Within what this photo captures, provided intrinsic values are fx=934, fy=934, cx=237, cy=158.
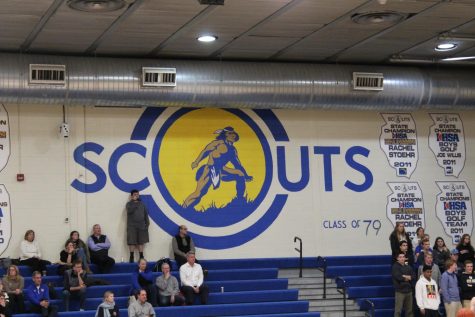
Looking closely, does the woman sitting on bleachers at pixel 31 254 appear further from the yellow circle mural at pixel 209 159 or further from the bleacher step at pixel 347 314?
the bleacher step at pixel 347 314

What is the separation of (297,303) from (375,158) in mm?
4375

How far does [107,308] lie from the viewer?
15.8m

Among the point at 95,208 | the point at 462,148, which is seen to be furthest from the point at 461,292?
the point at 95,208

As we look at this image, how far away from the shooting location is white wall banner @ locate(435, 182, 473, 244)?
20672 millimetres

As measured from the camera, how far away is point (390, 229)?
66.6ft

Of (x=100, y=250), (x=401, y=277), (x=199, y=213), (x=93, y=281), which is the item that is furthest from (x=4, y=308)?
(x=401, y=277)

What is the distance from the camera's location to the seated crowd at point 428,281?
57.5 ft

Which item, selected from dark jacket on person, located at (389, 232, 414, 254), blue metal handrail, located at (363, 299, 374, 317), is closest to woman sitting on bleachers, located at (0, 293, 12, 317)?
blue metal handrail, located at (363, 299, 374, 317)

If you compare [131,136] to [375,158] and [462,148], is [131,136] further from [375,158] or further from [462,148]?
[462,148]

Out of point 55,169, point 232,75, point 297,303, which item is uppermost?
point 232,75

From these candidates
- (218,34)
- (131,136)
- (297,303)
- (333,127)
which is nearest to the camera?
(218,34)

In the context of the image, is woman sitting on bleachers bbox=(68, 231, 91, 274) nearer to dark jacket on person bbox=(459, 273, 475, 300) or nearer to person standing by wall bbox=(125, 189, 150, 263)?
person standing by wall bbox=(125, 189, 150, 263)

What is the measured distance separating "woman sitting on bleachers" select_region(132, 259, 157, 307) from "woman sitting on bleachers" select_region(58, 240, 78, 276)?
1.20 meters

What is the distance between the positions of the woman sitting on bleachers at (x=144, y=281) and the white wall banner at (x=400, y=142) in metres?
6.26
